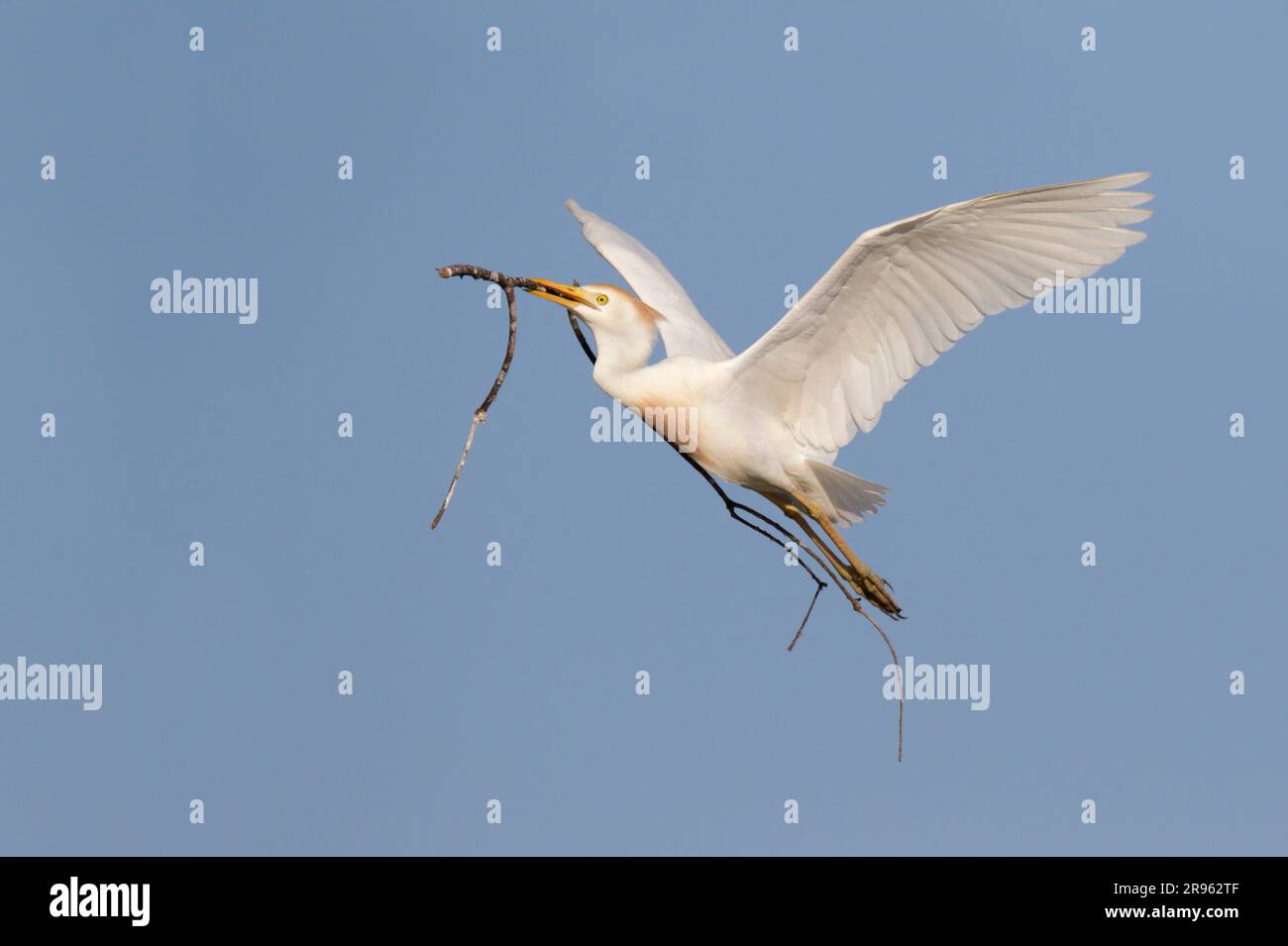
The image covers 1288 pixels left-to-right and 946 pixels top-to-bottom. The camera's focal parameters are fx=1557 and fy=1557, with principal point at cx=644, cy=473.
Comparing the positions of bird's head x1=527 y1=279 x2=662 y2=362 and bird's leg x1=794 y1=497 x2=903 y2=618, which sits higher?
bird's head x1=527 y1=279 x2=662 y2=362

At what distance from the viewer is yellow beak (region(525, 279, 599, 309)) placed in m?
10.6

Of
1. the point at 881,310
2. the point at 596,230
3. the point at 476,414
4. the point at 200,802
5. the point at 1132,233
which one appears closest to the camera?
the point at 476,414

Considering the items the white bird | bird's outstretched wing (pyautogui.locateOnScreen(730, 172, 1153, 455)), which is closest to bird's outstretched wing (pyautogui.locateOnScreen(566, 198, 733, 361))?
the white bird

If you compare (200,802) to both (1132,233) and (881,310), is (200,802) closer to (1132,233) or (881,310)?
(881,310)

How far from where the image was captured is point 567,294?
1066 centimetres

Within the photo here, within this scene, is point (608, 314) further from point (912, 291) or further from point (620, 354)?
point (912, 291)

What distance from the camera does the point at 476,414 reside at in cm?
838

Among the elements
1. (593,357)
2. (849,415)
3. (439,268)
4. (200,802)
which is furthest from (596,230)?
(200,802)

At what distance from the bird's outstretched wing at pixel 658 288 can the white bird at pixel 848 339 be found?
279mm

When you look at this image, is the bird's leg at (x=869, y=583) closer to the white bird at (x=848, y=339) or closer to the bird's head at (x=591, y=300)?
the white bird at (x=848, y=339)

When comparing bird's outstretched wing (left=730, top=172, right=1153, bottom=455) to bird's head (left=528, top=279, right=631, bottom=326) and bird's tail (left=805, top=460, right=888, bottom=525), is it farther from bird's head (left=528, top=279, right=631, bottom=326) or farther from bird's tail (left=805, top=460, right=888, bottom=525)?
bird's head (left=528, top=279, right=631, bottom=326)

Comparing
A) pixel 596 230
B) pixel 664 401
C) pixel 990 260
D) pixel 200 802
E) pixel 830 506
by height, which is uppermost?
pixel 596 230

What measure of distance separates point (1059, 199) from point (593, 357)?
3.35 m

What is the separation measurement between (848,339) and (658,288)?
9.13ft
